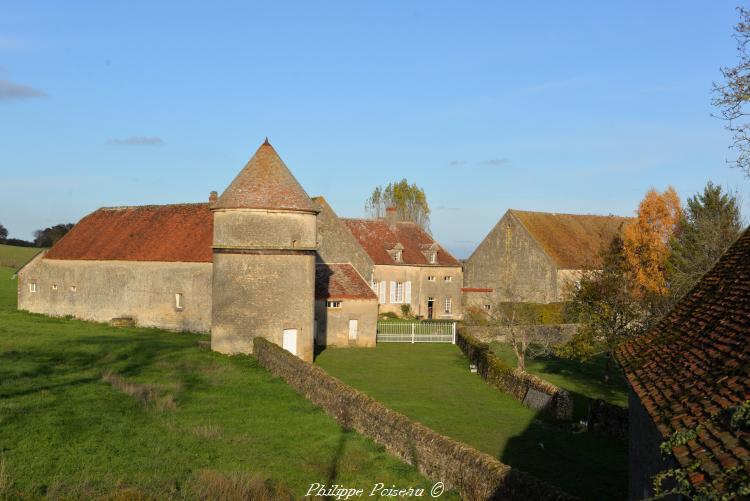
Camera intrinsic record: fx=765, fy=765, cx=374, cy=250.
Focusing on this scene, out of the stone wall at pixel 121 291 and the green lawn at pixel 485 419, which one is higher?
the stone wall at pixel 121 291

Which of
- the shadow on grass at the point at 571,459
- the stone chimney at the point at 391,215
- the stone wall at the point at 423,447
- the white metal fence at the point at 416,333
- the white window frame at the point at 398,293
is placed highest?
the stone chimney at the point at 391,215

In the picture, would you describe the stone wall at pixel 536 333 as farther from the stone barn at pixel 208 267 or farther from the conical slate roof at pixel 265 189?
the conical slate roof at pixel 265 189

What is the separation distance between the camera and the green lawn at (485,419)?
16.0 metres

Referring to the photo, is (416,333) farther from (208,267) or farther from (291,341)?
(291,341)

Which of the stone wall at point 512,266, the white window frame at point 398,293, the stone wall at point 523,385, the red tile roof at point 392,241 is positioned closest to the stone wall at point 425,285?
the white window frame at point 398,293

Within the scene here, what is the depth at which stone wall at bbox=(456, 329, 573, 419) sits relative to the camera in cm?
2220

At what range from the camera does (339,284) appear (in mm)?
39750

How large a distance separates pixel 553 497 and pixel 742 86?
11.3 m

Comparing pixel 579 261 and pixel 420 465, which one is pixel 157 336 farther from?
pixel 579 261

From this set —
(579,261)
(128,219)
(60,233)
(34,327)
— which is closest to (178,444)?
(34,327)

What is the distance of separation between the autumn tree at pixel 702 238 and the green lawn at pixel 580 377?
4.44 meters

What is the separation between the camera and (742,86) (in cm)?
1723

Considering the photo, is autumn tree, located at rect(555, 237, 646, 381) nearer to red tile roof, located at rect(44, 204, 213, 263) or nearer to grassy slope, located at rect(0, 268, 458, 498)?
grassy slope, located at rect(0, 268, 458, 498)

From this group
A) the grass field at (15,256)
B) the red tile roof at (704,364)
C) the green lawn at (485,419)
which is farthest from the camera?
the grass field at (15,256)
